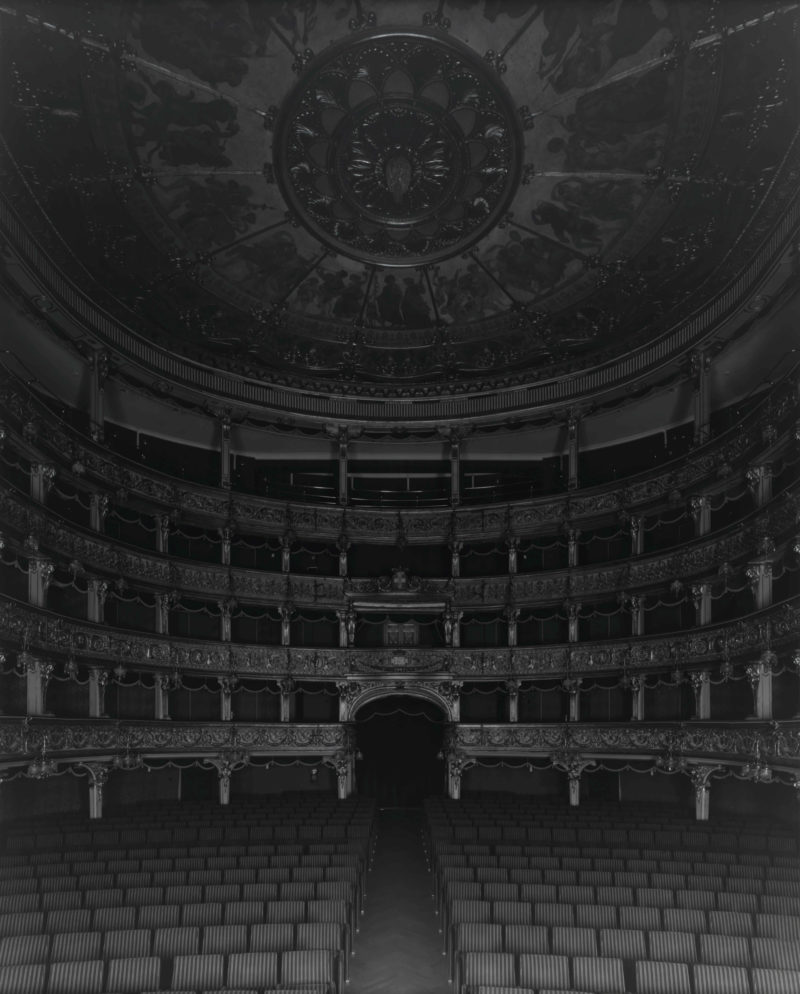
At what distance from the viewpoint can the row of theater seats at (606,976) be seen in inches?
362

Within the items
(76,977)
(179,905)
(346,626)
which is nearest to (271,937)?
(179,905)

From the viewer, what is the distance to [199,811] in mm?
18562

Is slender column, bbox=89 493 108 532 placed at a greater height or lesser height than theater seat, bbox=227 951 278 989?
greater

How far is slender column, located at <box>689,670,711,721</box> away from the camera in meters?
18.8

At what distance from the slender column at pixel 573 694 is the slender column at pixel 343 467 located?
25.4ft

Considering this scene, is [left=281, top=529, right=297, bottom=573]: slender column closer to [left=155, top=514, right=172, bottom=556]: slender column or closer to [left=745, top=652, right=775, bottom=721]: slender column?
[left=155, top=514, right=172, bottom=556]: slender column

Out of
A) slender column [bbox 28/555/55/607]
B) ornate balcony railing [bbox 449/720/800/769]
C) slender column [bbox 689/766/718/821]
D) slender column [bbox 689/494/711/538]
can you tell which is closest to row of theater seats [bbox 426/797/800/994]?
slender column [bbox 689/766/718/821]

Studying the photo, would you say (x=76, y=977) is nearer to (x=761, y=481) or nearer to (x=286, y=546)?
(x=761, y=481)

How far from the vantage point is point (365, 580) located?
24.0m

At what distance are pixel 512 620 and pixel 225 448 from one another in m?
9.11

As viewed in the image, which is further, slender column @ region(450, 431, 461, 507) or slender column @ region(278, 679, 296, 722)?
slender column @ region(450, 431, 461, 507)

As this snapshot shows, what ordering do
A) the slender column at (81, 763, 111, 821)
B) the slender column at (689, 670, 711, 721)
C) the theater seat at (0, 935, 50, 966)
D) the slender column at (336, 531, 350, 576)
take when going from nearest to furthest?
the theater seat at (0, 935, 50, 966), the slender column at (81, 763, 111, 821), the slender column at (689, 670, 711, 721), the slender column at (336, 531, 350, 576)

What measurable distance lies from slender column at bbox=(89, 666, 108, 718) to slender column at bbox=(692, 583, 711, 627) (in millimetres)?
13080

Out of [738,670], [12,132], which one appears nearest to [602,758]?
[738,670]
